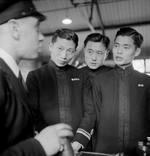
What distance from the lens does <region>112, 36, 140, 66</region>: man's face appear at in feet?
→ 6.81

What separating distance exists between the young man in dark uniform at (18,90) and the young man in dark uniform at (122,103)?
108cm

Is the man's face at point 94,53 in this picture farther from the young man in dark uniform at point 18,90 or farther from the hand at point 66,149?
the hand at point 66,149

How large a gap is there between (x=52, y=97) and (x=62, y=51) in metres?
0.40

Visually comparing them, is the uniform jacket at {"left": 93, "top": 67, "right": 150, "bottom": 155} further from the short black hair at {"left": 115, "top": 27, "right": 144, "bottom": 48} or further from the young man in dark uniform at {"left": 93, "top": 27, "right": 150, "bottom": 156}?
the short black hair at {"left": 115, "top": 27, "right": 144, "bottom": 48}

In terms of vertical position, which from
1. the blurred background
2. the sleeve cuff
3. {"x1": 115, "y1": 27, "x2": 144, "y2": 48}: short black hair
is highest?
the blurred background

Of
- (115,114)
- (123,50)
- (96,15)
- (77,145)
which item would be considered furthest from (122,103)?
(96,15)

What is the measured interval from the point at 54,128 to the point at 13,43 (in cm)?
37

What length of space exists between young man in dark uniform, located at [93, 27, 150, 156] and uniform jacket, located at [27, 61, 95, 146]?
0.13 meters

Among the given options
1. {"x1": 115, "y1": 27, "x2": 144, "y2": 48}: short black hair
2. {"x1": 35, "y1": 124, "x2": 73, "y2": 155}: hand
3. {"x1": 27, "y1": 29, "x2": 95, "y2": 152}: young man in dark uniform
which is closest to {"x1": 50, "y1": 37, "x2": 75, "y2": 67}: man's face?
{"x1": 27, "y1": 29, "x2": 95, "y2": 152}: young man in dark uniform

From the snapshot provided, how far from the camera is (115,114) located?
78.7 inches

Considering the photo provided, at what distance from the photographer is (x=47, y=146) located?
824 mm

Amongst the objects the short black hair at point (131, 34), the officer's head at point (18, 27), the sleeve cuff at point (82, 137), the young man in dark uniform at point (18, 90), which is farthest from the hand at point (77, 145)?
the short black hair at point (131, 34)

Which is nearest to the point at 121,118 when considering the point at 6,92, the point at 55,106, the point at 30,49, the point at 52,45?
the point at 55,106

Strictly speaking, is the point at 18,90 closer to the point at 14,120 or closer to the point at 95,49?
the point at 14,120
